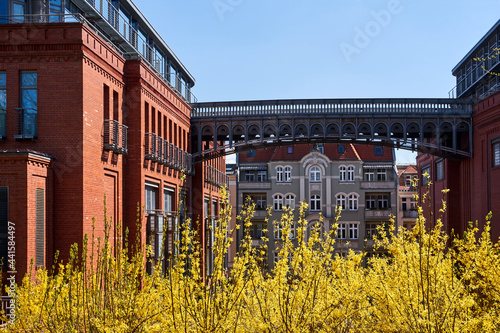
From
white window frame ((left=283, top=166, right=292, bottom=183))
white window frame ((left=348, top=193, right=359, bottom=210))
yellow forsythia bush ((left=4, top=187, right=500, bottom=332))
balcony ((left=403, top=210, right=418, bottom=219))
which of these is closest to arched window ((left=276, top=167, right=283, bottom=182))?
white window frame ((left=283, top=166, right=292, bottom=183))

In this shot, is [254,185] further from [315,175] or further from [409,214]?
[409,214]

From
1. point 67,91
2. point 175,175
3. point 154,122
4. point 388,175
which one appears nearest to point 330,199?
point 388,175

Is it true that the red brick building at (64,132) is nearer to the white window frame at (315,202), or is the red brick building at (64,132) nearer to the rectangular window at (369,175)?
the white window frame at (315,202)

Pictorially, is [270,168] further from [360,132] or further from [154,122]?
[154,122]

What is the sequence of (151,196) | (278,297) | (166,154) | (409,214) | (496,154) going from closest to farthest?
(278,297) < (151,196) < (166,154) < (496,154) < (409,214)

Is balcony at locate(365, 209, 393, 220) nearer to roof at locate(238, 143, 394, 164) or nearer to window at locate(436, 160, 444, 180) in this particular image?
roof at locate(238, 143, 394, 164)

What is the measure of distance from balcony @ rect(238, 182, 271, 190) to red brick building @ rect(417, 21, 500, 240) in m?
20.6

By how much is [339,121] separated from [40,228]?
19.1 metres

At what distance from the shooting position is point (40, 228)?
16359mm

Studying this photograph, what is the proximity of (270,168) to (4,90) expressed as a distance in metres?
39.4

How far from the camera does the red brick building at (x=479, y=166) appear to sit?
2742 centimetres

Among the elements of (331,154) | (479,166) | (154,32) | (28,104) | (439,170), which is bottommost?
(479,166)

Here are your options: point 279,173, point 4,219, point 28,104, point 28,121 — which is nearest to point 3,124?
point 28,121

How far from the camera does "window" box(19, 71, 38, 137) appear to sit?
17656 mm
